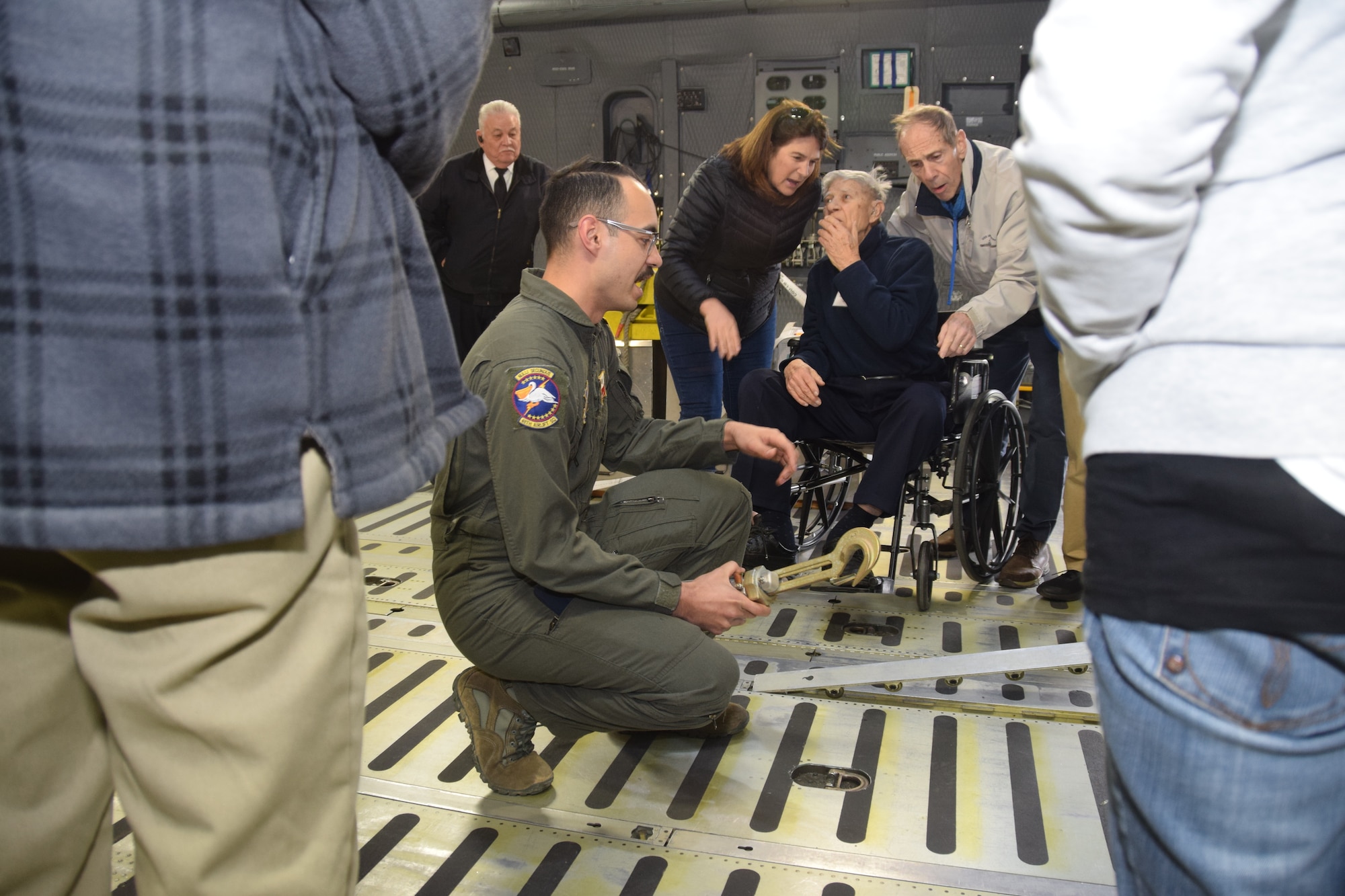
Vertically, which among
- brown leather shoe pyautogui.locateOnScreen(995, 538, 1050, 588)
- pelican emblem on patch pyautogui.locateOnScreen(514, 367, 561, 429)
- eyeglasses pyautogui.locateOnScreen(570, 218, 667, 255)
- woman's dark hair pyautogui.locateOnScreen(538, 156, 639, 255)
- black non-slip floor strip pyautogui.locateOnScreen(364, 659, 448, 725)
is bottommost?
black non-slip floor strip pyautogui.locateOnScreen(364, 659, 448, 725)

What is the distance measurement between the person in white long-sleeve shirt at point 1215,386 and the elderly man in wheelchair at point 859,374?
2380 mm

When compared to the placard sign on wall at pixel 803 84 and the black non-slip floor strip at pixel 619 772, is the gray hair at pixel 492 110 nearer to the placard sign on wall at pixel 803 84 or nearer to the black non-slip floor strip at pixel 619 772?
the placard sign on wall at pixel 803 84

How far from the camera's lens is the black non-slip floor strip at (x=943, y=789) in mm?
1834

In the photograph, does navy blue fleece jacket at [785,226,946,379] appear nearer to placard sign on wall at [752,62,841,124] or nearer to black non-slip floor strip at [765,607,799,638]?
black non-slip floor strip at [765,607,799,638]

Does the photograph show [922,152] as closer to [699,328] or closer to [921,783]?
[699,328]

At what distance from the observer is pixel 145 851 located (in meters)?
0.75

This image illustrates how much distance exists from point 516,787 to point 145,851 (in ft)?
4.21

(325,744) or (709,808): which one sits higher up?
(325,744)

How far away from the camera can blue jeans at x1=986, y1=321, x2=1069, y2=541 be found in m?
3.36

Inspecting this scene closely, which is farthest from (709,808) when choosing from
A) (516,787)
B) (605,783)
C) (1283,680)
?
(1283,680)

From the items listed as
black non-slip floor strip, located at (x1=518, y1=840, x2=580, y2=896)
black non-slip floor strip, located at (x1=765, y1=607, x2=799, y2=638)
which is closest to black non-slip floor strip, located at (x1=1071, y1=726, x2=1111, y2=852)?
black non-slip floor strip, located at (x1=765, y1=607, x2=799, y2=638)

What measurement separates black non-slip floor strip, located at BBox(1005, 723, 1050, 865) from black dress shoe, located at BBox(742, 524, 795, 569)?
48.8 inches

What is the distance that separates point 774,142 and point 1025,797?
2.22 meters

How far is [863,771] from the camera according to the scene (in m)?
2.09
